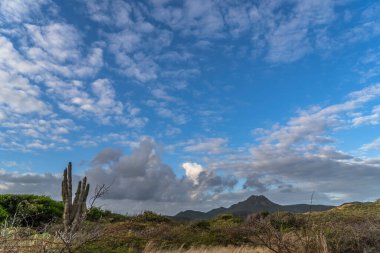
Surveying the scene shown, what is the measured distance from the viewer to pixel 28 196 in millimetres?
26438

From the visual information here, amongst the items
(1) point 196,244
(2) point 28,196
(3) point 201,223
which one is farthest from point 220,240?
(2) point 28,196

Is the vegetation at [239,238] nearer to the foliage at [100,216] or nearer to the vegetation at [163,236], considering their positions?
the vegetation at [163,236]

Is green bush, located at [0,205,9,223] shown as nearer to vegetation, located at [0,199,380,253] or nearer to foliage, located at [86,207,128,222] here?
foliage, located at [86,207,128,222]

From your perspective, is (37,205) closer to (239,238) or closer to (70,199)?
(70,199)

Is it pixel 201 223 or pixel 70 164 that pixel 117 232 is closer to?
pixel 70 164

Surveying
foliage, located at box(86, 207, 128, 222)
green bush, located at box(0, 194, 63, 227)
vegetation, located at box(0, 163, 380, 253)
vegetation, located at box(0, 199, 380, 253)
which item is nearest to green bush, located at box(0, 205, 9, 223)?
vegetation, located at box(0, 163, 380, 253)

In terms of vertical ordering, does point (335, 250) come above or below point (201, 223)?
below

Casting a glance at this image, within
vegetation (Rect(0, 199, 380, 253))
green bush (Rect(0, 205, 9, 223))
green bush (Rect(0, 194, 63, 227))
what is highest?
green bush (Rect(0, 194, 63, 227))

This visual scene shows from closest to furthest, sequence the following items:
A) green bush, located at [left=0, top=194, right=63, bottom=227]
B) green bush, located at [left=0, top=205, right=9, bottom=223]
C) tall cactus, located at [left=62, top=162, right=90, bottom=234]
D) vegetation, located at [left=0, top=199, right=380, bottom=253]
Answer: vegetation, located at [left=0, top=199, right=380, bottom=253]
tall cactus, located at [left=62, top=162, right=90, bottom=234]
green bush, located at [left=0, top=205, right=9, bottom=223]
green bush, located at [left=0, top=194, right=63, bottom=227]

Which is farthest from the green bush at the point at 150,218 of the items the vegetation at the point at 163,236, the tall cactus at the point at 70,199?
the tall cactus at the point at 70,199

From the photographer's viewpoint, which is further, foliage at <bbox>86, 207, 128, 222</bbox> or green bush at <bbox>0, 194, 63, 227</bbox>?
foliage at <bbox>86, 207, 128, 222</bbox>

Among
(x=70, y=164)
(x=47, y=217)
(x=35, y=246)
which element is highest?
(x=70, y=164)

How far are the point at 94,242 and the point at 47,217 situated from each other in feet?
38.0

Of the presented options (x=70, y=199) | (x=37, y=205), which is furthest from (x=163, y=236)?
(x=37, y=205)
